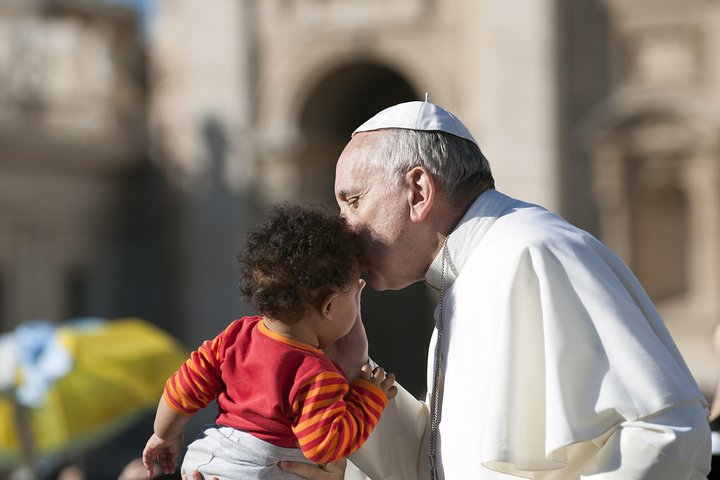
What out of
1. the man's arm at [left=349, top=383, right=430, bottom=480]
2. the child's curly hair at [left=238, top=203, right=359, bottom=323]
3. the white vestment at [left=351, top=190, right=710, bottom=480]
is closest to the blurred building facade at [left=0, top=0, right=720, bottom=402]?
the man's arm at [left=349, top=383, right=430, bottom=480]

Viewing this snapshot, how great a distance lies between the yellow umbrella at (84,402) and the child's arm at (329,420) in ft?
18.3

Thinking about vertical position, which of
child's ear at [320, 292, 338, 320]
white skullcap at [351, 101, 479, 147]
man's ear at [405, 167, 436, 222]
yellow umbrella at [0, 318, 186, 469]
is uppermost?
Result: white skullcap at [351, 101, 479, 147]

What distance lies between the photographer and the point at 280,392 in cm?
270

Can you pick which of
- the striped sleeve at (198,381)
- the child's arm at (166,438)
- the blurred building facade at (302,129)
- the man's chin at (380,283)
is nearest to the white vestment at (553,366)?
the man's chin at (380,283)

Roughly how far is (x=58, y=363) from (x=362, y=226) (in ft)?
18.9

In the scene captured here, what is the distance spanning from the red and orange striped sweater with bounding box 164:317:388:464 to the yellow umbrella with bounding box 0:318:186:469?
210 inches

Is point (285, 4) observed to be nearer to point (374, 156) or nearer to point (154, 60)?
point (154, 60)

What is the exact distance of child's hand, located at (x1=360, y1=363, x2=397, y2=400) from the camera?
2844 millimetres

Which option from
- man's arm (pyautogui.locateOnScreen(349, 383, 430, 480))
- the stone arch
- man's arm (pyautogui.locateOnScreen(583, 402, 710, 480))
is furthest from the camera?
the stone arch

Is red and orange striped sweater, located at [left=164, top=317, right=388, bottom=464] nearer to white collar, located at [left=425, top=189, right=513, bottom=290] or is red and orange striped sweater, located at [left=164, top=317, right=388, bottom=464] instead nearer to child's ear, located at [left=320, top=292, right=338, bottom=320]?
child's ear, located at [left=320, top=292, right=338, bottom=320]

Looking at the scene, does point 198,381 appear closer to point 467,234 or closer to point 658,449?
point 467,234

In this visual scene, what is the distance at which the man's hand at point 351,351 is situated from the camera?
285 cm

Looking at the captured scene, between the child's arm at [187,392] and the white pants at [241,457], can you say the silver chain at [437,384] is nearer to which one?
the white pants at [241,457]

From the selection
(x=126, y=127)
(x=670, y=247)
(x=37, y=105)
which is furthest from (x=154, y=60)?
(x=670, y=247)
